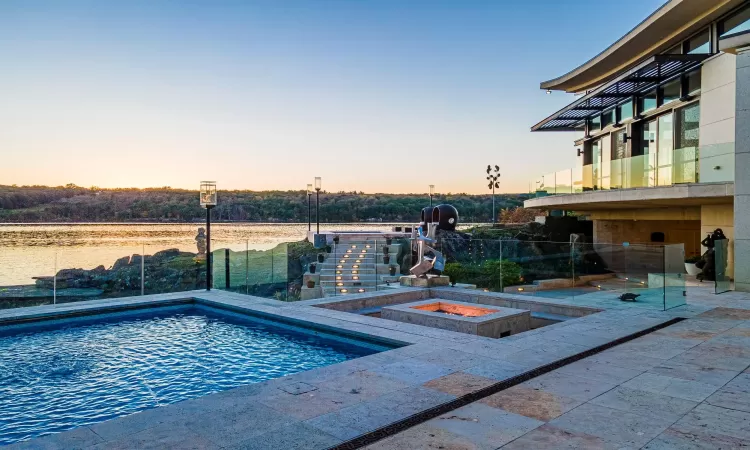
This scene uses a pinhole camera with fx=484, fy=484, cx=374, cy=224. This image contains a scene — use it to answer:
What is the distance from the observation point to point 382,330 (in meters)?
7.86

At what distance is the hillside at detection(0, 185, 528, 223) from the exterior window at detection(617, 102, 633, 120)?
30.1 meters

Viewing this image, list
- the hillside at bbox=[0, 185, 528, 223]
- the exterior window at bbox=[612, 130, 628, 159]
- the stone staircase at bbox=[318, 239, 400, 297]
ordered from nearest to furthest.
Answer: the stone staircase at bbox=[318, 239, 400, 297] → the exterior window at bbox=[612, 130, 628, 159] → the hillside at bbox=[0, 185, 528, 223]

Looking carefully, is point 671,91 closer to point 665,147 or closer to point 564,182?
point 665,147

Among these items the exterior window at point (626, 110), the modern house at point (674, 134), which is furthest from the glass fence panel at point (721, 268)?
the exterior window at point (626, 110)

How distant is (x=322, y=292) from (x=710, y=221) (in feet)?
43.6

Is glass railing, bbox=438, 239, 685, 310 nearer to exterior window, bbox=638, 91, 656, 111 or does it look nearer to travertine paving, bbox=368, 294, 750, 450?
travertine paving, bbox=368, 294, 750, 450

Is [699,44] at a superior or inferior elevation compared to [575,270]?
superior

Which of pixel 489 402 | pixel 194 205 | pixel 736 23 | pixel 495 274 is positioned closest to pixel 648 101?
pixel 736 23

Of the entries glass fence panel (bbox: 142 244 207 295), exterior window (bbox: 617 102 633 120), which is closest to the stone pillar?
exterior window (bbox: 617 102 633 120)

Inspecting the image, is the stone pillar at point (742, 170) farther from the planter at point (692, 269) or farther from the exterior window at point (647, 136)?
the exterior window at point (647, 136)

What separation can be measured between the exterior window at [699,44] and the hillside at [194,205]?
3472 centimetres

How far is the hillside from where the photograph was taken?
4566cm

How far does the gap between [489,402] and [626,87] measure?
17859 mm

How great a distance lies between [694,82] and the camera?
1631 cm
